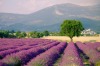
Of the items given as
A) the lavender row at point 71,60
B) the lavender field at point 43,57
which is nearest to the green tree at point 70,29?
the lavender field at point 43,57

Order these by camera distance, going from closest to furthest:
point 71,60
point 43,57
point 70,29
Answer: point 71,60, point 43,57, point 70,29

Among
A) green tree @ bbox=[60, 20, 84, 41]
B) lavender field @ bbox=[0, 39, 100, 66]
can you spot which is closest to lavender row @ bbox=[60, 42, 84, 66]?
lavender field @ bbox=[0, 39, 100, 66]

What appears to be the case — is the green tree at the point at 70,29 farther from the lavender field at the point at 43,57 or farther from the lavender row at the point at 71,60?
the lavender row at the point at 71,60

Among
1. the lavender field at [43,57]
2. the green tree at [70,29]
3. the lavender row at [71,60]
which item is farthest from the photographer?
the green tree at [70,29]

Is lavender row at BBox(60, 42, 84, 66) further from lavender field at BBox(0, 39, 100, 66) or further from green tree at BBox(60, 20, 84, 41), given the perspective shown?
green tree at BBox(60, 20, 84, 41)

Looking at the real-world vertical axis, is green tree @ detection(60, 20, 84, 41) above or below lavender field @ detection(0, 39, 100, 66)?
above

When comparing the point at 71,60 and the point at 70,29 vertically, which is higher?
the point at 70,29

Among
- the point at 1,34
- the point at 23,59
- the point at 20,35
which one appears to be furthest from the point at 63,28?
the point at 23,59

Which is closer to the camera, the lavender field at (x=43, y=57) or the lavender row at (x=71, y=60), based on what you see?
the lavender row at (x=71, y=60)

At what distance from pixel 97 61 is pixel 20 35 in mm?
98948

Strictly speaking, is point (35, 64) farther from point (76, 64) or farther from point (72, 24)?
point (72, 24)

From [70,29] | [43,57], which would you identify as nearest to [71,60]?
[43,57]

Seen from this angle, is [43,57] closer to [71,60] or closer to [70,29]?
[71,60]

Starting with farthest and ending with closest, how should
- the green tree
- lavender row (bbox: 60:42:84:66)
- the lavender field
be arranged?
the green tree
the lavender field
lavender row (bbox: 60:42:84:66)
